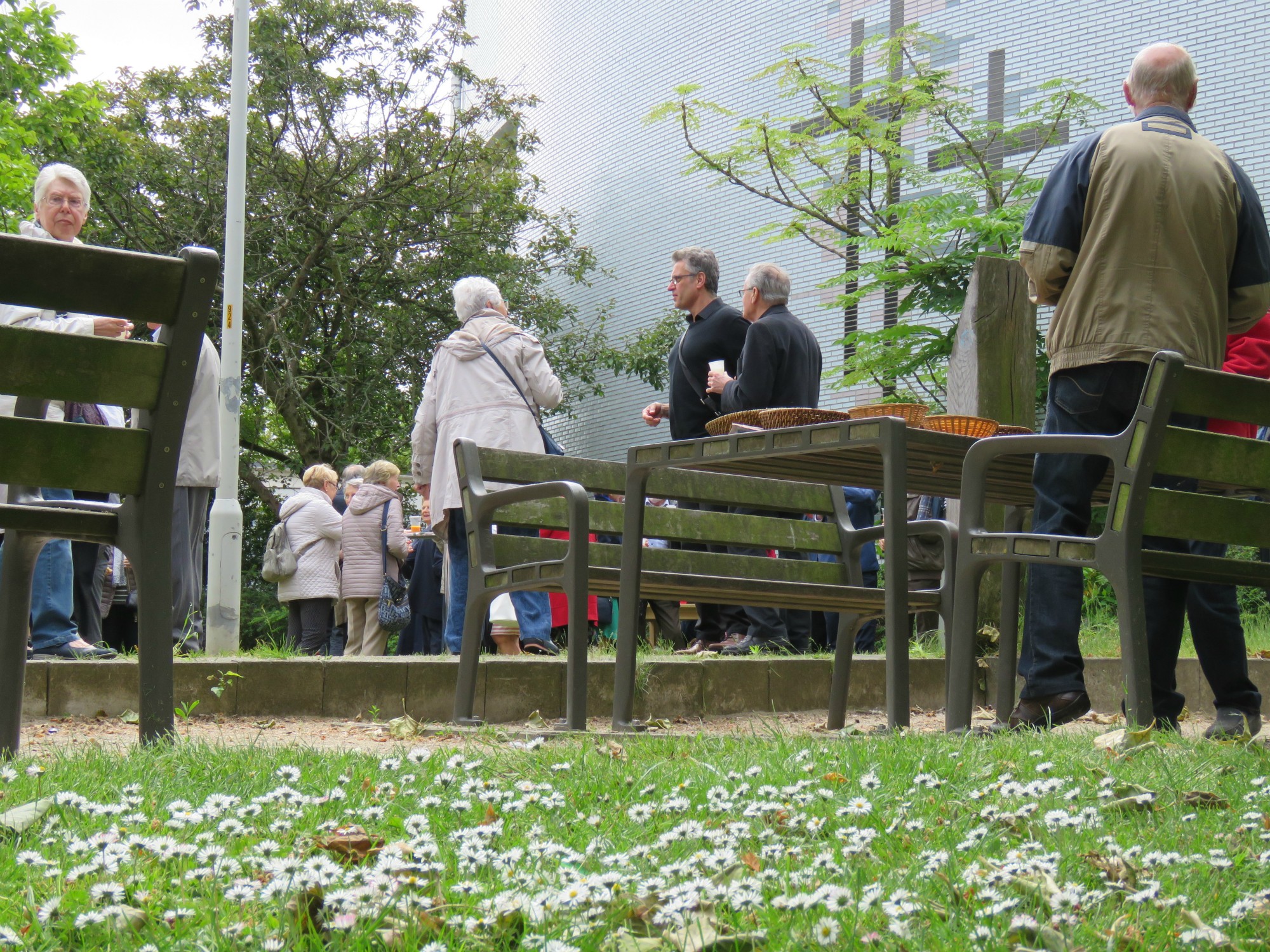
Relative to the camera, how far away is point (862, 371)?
11.8m

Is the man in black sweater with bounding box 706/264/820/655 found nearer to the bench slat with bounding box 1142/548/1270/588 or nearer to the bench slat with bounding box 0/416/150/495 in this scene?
the bench slat with bounding box 1142/548/1270/588

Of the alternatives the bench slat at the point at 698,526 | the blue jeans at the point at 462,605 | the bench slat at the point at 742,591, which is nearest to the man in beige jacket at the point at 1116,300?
the bench slat at the point at 742,591

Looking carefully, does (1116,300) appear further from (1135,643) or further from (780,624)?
(780,624)

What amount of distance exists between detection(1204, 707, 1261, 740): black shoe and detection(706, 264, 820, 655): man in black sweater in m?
→ 2.98

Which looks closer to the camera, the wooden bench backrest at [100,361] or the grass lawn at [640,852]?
the grass lawn at [640,852]

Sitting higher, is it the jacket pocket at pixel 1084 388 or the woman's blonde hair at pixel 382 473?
the woman's blonde hair at pixel 382 473

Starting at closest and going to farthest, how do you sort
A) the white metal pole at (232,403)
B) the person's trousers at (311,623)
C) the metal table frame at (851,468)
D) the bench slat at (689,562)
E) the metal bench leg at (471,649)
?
the metal table frame at (851,468) < the metal bench leg at (471,649) < the bench slat at (689,562) < the white metal pole at (232,403) < the person's trousers at (311,623)

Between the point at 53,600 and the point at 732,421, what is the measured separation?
10.1ft

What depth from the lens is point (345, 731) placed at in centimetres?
480

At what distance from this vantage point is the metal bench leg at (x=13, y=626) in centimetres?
325

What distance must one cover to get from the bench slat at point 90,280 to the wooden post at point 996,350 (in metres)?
5.20

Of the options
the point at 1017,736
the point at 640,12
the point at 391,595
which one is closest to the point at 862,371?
the point at 391,595

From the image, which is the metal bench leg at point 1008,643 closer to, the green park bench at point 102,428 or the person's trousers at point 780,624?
the person's trousers at point 780,624

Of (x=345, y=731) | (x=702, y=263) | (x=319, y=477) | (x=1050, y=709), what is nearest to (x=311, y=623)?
(x=319, y=477)
